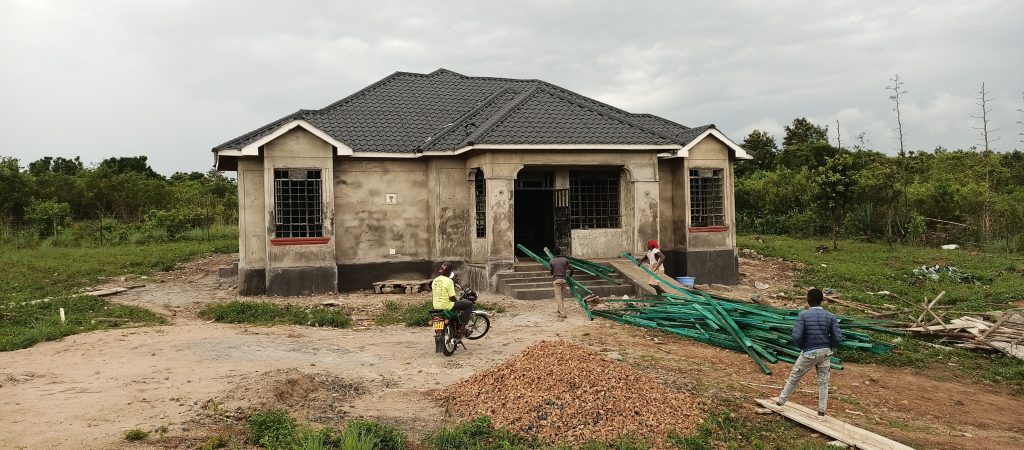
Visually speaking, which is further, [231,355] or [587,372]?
[231,355]

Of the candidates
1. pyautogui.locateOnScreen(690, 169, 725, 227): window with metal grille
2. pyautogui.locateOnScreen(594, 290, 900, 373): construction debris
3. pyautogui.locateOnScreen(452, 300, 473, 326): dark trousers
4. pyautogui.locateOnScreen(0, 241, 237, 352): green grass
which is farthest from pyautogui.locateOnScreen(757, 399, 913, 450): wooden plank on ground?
pyautogui.locateOnScreen(0, 241, 237, 352): green grass

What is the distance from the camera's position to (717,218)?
1805 cm

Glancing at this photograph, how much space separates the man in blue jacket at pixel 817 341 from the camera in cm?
708

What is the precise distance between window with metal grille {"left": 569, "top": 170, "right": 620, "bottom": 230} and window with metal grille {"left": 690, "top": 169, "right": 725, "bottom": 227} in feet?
6.83

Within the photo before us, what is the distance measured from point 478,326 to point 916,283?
11299 millimetres

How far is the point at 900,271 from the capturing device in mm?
17859

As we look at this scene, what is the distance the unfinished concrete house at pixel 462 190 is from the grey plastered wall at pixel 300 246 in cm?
3

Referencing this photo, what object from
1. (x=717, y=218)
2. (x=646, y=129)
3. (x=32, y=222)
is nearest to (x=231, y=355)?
(x=646, y=129)

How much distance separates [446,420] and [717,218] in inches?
502

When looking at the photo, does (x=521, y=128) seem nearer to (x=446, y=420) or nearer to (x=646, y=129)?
(x=646, y=129)

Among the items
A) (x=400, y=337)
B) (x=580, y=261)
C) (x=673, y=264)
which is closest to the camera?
(x=400, y=337)

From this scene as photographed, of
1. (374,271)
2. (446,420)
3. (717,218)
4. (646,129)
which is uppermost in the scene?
(646,129)

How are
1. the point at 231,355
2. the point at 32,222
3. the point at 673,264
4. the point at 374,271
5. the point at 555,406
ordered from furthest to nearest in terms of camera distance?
the point at 32,222, the point at 673,264, the point at 374,271, the point at 231,355, the point at 555,406

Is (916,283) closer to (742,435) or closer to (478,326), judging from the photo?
(478,326)
